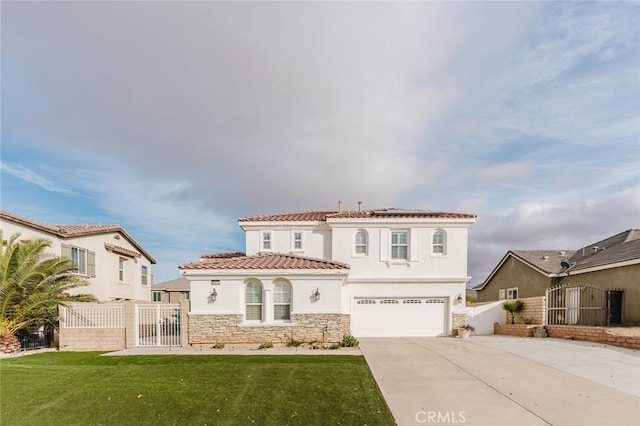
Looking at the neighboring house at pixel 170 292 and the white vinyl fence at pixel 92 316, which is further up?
the white vinyl fence at pixel 92 316

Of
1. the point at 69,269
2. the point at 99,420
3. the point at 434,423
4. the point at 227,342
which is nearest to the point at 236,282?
the point at 227,342

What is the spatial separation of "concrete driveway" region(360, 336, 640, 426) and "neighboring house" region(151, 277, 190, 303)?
24715 mm

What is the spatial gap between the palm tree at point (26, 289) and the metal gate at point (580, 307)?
72.0 feet

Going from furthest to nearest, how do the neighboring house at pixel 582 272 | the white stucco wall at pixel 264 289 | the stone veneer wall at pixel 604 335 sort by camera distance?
the neighboring house at pixel 582 272
the white stucco wall at pixel 264 289
the stone veneer wall at pixel 604 335

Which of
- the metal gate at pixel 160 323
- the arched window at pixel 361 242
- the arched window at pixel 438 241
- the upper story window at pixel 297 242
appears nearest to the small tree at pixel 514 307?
the arched window at pixel 438 241

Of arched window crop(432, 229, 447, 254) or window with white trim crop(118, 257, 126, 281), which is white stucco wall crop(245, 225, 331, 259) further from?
window with white trim crop(118, 257, 126, 281)

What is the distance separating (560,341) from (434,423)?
40.0 feet

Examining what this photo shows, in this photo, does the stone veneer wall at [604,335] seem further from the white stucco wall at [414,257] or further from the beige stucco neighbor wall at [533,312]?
the white stucco wall at [414,257]

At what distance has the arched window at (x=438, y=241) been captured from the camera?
1989 cm

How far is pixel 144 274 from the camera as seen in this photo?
1088 inches

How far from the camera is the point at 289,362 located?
11.4m

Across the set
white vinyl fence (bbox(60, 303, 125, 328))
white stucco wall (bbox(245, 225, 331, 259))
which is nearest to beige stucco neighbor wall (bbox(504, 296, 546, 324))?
white stucco wall (bbox(245, 225, 331, 259))

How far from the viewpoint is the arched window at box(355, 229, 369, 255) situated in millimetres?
20125

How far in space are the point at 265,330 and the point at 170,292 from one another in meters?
21.7
